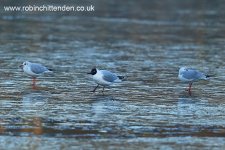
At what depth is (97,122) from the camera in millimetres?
14945

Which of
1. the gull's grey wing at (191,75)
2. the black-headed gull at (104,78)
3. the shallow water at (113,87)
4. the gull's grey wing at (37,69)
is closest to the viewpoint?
the shallow water at (113,87)

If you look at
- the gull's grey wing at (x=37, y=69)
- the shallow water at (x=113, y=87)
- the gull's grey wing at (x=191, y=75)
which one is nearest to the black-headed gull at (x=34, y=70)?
the gull's grey wing at (x=37, y=69)

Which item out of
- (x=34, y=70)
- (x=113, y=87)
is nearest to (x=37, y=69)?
(x=34, y=70)

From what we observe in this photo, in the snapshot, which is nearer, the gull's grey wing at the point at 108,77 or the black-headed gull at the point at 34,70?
the gull's grey wing at the point at 108,77

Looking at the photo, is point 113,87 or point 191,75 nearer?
point 191,75

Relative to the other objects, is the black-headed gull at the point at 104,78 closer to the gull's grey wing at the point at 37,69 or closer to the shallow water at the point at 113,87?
the shallow water at the point at 113,87

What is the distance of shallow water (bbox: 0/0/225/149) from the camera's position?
542 inches

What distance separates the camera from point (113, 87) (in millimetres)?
19875

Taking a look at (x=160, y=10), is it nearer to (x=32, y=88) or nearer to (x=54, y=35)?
(x=54, y=35)

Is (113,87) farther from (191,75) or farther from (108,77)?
(191,75)

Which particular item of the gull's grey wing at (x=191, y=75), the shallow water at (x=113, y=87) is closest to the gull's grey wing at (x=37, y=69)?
the shallow water at (x=113, y=87)

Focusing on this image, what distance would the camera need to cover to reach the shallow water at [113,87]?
13764 mm

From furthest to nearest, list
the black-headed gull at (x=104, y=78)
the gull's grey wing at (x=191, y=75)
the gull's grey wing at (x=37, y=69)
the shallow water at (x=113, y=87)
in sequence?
the gull's grey wing at (x=37, y=69) → the gull's grey wing at (x=191, y=75) → the black-headed gull at (x=104, y=78) → the shallow water at (x=113, y=87)

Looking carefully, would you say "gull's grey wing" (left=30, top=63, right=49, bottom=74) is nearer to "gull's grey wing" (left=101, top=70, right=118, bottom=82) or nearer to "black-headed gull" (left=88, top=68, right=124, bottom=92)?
"black-headed gull" (left=88, top=68, right=124, bottom=92)
